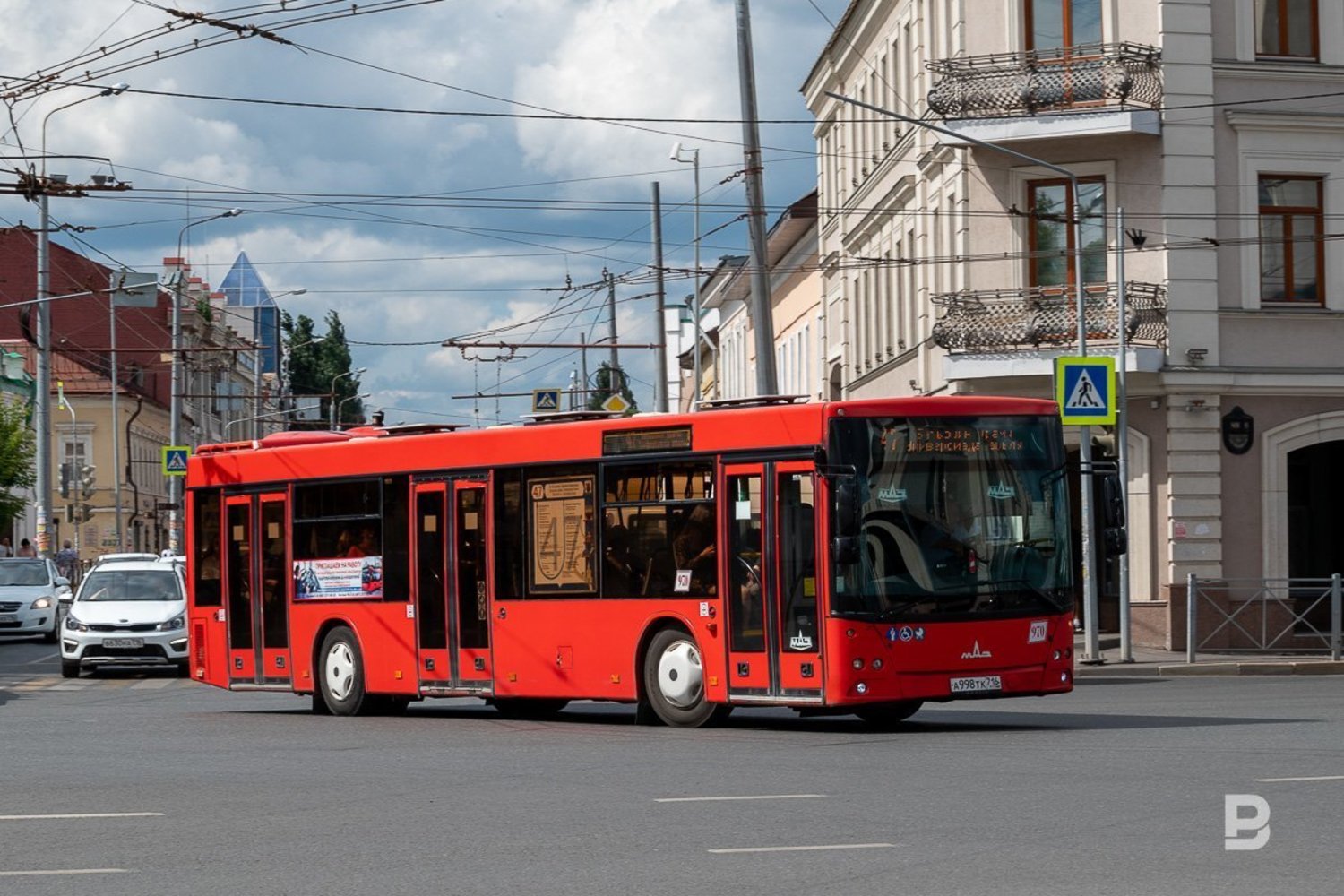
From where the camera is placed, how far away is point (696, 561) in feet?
63.8

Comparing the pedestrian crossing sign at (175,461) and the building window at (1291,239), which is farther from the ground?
the building window at (1291,239)

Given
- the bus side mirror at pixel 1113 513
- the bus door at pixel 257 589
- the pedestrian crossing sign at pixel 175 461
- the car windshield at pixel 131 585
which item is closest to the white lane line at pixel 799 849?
the bus side mirror at pixel 1113 513

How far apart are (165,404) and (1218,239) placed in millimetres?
93603


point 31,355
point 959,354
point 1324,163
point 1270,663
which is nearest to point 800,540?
point 1270,663

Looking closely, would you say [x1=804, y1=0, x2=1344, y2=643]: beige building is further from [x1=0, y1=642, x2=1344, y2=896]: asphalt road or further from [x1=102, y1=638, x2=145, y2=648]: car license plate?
[x1=0, y1=642, x2=1344, y2=896]: asphalt road

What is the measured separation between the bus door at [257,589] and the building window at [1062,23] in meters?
15.5

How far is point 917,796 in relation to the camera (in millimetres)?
12977

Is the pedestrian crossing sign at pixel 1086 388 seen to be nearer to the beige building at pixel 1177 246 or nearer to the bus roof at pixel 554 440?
the beige building at pixel 1177 246

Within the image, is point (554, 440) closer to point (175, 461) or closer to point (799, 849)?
point (799, 849)

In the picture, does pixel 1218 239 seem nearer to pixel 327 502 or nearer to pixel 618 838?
pixel 327 502

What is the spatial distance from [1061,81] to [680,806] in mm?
23436

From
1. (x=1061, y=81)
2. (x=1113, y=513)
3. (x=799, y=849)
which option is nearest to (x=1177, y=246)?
(x=1061, y=81)

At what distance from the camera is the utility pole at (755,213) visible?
32531 mm

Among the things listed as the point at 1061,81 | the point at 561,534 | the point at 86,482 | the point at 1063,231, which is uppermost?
the point at 1061,81
